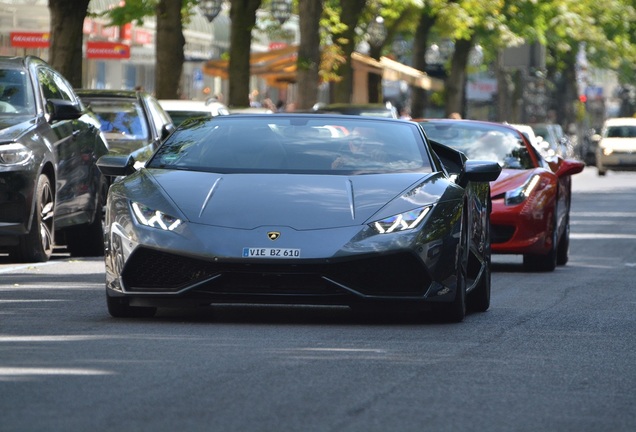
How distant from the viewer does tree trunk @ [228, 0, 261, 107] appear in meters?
37.2

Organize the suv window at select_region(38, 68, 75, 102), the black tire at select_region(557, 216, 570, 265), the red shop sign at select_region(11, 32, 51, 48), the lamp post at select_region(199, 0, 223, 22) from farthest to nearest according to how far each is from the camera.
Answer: the lamp post at select_region(199, 0, 223, 22), the red shop sign at select_region(11, 32, 51, 48), the black tire at select_region(557, 216, 570, 265), the suv window at select_region(38, 68, 75, 102)

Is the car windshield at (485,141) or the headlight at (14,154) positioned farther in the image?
the car windshield at (485,141)

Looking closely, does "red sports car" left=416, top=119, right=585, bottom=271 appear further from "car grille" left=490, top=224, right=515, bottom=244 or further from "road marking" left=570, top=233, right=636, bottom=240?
"road marking" left=570, top=233, right=636, bottom=240

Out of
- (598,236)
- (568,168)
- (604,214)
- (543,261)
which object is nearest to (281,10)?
(604,214)

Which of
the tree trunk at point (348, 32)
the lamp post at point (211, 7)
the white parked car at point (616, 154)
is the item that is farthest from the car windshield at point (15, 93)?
the white parked car at point (616, 154)

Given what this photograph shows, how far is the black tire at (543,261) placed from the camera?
16.3 m

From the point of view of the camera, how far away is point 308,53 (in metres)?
38.0

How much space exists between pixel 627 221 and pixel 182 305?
18711 millimetres

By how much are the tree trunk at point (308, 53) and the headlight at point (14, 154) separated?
23.0 m

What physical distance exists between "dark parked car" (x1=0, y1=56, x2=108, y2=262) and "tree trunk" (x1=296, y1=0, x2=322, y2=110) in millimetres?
20997

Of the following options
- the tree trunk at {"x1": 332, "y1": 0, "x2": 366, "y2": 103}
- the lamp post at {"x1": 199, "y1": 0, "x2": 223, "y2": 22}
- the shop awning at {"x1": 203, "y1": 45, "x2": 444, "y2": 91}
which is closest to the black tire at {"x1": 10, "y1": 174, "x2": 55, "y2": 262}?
the lamp post at {"x1": 199, "y1": 0, "x2": 223, "y2": 22}

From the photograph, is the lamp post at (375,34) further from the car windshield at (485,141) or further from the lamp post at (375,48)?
the car windshield at (485,141)

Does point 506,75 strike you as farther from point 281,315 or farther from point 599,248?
point 281,315

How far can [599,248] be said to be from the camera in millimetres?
20438
